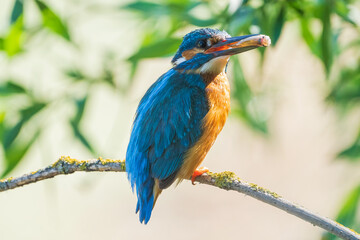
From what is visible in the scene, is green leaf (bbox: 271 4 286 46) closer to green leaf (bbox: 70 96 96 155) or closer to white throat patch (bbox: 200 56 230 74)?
white throat patch (bbox: 200 56 230 74)

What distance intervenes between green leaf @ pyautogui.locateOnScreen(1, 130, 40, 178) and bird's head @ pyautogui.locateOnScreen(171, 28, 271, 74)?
2.84ft

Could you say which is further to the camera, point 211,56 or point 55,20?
point 55,20

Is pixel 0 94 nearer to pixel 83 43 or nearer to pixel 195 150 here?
pixel 83 43

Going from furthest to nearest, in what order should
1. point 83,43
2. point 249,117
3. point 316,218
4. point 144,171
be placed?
point 83,43 < point 249,117 < point 144,171 < point 316,218

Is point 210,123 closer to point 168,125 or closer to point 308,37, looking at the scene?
point 168,125

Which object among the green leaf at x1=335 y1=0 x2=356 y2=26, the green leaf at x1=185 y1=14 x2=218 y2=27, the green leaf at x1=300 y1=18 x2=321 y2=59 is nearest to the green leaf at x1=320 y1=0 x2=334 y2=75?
the green leaf at x1=335 y1=0 x2=356 y2=26

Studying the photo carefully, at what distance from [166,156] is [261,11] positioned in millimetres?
695

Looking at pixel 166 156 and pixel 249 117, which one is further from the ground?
pixel 249 117

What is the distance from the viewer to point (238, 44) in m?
2.00

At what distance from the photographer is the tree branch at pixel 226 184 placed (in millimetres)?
1492

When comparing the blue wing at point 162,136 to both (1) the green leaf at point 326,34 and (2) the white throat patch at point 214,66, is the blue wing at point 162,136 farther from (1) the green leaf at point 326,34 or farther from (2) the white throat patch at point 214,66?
(1) the green leaf at point 326,34

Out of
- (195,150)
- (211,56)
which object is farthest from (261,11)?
(195,150)

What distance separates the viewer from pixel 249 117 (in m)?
2.94

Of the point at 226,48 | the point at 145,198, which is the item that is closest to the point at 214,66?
the point at 226,48
